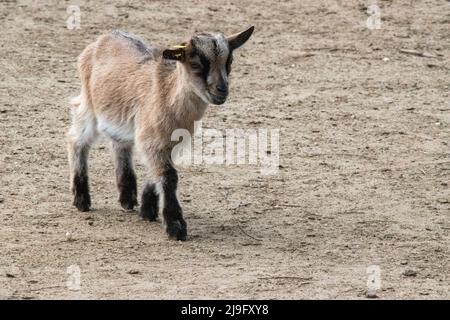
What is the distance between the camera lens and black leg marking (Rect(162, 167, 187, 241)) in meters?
8.70

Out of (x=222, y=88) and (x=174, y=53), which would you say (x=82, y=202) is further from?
(x=222, y=88)

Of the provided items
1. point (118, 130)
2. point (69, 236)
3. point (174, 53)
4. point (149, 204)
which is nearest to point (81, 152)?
point (118, 130)

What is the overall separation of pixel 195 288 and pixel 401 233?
1.92 metres

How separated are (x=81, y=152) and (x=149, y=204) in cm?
74

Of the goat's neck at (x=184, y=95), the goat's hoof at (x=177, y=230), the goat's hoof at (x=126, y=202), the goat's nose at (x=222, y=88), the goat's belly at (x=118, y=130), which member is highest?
the goat's nose at (x=222, y=88)

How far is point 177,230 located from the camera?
8688 mm

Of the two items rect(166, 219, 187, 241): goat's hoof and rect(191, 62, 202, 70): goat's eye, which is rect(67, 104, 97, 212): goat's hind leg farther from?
rect(191, 62, 202, 70): goat's eye

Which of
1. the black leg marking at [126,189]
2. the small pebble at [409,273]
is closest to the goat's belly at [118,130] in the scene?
the black leg marking at [126,189]

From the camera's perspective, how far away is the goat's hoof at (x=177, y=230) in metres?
8.69

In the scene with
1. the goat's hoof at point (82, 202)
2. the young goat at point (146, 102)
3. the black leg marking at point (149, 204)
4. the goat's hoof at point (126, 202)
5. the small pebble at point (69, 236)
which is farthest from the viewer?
the goat's hoof at point (126, 202)

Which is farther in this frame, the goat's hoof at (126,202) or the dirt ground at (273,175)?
the goat's hoof at (126,202)

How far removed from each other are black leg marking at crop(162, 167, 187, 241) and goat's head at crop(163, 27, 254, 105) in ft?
2.07

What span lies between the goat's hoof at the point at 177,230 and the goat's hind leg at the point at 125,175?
82 cm

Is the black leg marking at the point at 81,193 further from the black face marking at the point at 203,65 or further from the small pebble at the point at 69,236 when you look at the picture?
the black face marking at the point at 203,65
